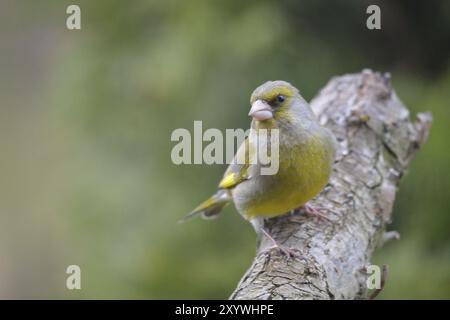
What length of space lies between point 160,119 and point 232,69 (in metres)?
0.75

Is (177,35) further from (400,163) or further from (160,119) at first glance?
(400,163)

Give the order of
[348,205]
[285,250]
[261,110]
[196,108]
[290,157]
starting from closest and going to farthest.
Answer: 1. [285,250]
2. [261,110]
3. [290,157]
4. [348,205]
5. [196,108]

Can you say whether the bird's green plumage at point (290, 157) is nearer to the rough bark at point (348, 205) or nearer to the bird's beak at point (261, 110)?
the bird's beak at point (261, 110)

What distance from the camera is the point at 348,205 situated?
3.47m

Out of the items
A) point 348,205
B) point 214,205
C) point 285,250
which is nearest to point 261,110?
point 285,250

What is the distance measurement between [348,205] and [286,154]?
513 millimetres

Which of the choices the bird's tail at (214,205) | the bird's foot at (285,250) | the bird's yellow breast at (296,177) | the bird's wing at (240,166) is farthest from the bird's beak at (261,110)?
the bird's tail at (214,205)

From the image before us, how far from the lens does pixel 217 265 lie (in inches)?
195

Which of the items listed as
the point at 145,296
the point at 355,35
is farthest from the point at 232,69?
the point at 145,296

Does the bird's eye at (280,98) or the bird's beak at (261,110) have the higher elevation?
the bird's eye at (280,98)

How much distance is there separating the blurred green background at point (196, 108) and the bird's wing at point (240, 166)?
4.04ft

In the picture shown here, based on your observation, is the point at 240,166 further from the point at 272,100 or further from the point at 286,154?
the point at 272,100

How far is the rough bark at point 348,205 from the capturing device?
281cm

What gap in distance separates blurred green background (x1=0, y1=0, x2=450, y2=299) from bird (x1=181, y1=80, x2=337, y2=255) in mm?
1490
